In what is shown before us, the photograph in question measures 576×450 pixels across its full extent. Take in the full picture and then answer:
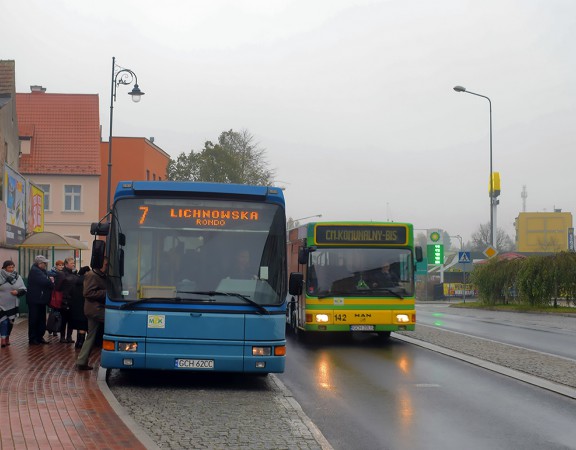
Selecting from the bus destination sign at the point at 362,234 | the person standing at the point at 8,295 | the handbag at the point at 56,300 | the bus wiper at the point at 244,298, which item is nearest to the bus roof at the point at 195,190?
the bus wiper at the point at 244,298

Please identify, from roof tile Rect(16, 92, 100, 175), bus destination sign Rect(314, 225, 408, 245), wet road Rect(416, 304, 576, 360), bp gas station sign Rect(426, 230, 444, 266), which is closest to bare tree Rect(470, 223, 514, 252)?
bp gas station sign Rect(426, 230, 444, 266)

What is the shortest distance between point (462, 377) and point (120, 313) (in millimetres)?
5503

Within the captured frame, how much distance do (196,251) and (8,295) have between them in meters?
5.69

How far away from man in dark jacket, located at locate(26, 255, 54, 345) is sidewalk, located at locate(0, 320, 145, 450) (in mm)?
2784

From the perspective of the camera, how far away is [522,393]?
11.6 m

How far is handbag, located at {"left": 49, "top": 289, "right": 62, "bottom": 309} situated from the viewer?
683 inches

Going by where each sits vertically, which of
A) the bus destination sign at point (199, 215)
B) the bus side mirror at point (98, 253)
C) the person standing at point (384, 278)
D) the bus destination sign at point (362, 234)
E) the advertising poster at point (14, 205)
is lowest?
the person standing at point (384, 278)

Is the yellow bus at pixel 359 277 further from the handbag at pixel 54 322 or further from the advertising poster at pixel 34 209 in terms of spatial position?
the advertising poster at pixel 34 209

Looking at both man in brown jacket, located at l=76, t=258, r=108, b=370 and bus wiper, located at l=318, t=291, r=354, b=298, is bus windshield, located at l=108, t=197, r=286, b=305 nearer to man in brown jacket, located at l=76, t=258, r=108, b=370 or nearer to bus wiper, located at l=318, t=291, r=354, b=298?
man in brown jacket, located at l=76, t=258, r=108, b=370

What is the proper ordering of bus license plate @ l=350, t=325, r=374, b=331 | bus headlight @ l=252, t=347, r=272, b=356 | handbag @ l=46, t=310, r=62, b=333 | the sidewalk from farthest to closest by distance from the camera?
bus license plate @ l=350, t=325, r=374, b=331
handbag @ l=46, t=310, r=62, b=333
bus headlight @ l=252, t=347, r=272, b=356
the sidewalk

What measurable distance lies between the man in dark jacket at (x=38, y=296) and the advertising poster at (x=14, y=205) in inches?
396

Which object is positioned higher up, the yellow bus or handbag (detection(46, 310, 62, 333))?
the yellow bus

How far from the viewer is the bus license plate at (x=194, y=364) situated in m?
11.2

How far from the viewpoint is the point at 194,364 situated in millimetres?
11203
